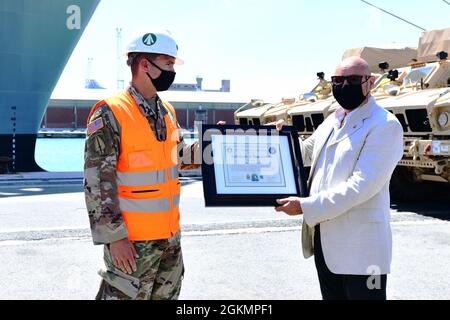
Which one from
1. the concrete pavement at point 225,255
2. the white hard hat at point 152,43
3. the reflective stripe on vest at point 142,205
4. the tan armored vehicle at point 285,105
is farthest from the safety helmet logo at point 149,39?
the tan armored vehicle at point 285,105

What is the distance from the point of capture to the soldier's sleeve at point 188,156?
322 centimetres

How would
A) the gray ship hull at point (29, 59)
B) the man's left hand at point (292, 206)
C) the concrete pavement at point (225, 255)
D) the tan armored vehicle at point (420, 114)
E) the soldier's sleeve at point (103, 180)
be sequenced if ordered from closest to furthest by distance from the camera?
the soldier's sleeve at point (103, 180) → the man's left hand at point (292, 206) → the concrete pavement at point (225, 255) → the tan armored vehicle at point (420, 114) → the gray ship hull at point (29, 59)

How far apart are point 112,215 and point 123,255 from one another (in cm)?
18

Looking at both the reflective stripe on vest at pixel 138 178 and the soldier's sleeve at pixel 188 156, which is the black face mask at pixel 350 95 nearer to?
the soldier's sleeve at pixel 188 156

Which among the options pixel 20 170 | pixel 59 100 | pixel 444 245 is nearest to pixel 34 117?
pixel 20 170

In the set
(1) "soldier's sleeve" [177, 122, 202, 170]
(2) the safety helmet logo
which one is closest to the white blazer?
(1) "soldier's sleeve" [177, 122, 202, 170]

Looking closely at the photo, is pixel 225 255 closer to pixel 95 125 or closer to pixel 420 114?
pixel 95 125

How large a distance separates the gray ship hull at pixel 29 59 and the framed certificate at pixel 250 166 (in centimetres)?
1280

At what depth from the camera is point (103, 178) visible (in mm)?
2615

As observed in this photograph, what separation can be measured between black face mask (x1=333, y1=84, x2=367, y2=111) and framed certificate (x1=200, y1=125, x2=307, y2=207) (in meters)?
0.40

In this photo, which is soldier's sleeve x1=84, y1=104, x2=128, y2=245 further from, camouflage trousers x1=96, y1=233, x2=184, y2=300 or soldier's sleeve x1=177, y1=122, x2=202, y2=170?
soldier's sleeve x1=177, y1=122, x2=202, y2=170

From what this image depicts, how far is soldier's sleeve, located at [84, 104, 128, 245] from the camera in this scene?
2.60 meters

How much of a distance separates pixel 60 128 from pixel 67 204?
46005mm

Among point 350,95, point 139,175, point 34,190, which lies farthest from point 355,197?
point 34,190
